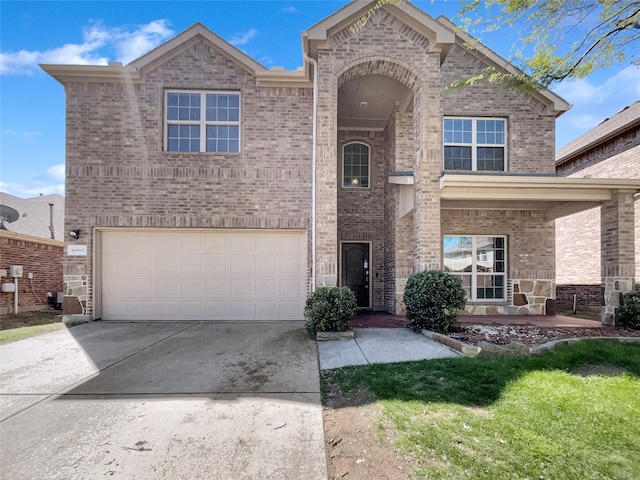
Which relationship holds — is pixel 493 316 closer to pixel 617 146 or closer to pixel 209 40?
pixel 617 146

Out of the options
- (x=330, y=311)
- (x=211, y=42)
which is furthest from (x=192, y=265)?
(x=211, y=42)

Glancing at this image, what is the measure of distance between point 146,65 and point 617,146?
49.8 feet

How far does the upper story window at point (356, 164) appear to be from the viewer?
10.3 m

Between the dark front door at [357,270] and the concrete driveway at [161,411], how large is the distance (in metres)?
4.39

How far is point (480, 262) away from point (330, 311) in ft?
18.6

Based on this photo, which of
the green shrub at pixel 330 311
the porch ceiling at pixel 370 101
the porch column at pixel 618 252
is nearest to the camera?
the green shrub at pixel 330 311

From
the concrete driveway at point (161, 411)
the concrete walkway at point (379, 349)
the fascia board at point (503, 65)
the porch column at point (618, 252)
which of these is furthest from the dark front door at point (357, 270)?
the fascia board at point (503, 65)

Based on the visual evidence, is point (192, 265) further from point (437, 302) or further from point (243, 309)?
point (437, 302)

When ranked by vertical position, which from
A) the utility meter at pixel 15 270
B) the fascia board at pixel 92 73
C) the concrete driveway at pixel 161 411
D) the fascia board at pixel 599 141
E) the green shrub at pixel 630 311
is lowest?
the concrete driveway at pixel 161 411

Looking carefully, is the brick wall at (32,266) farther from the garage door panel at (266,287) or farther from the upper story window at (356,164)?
the upper story window at (356,164)

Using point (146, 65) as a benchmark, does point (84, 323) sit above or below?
below

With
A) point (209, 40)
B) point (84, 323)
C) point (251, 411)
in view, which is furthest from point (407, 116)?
point (84, 323)

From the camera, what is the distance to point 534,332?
6.43m

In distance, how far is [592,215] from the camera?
40.1 ft
